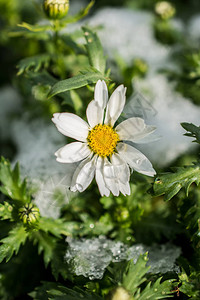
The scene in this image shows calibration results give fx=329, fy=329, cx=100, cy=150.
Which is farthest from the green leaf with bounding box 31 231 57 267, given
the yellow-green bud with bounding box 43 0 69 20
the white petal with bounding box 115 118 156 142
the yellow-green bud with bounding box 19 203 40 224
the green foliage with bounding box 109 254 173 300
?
the yellow-green bud with bounding box 43 0 69 20

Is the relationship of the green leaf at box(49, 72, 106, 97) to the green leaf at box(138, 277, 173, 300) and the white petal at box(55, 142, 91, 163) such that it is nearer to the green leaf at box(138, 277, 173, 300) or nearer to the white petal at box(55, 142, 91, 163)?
the white petal at box(55, 142, 91, 163)

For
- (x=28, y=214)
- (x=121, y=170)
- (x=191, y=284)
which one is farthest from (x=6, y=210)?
(x=191, y=284)

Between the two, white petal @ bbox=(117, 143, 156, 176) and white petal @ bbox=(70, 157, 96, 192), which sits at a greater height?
white petal @ bbox=(117, 143, 156, 176)

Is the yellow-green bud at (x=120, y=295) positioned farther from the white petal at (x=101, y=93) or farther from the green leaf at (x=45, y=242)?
the white petal at (x=101, y=93)

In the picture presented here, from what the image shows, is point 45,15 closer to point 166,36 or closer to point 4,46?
point 166,36

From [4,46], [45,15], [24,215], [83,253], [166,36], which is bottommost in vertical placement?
[83,253]

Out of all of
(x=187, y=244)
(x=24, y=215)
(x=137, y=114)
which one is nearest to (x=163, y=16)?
(x=137, y=114)
